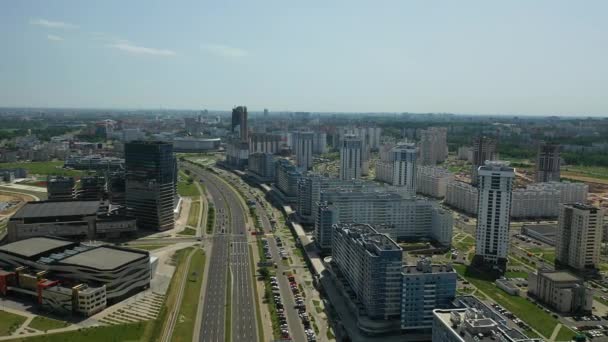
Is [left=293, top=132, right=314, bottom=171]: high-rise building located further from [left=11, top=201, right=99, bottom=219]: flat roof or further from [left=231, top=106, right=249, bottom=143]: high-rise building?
[left=11, top=201, right=99, bottom=219]: flat roof

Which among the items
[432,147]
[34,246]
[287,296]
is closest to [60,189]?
[34,246]

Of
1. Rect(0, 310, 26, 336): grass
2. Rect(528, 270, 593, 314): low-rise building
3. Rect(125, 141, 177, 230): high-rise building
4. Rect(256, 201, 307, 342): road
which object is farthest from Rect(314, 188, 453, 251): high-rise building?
Rect(0, 310, 26, 336): grass

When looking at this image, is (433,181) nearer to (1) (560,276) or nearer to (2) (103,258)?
(1) (560,276)

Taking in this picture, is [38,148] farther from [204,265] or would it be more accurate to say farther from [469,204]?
[469,204]

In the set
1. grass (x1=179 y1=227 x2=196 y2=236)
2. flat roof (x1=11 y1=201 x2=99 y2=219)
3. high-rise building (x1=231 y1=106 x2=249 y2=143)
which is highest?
high-rise building (x1=231 y1=106 x2=249 y2=143)

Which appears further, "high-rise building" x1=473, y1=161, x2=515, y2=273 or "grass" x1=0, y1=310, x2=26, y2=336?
"high-rise building" x1=473, y1=161, x2=515, y2=273
